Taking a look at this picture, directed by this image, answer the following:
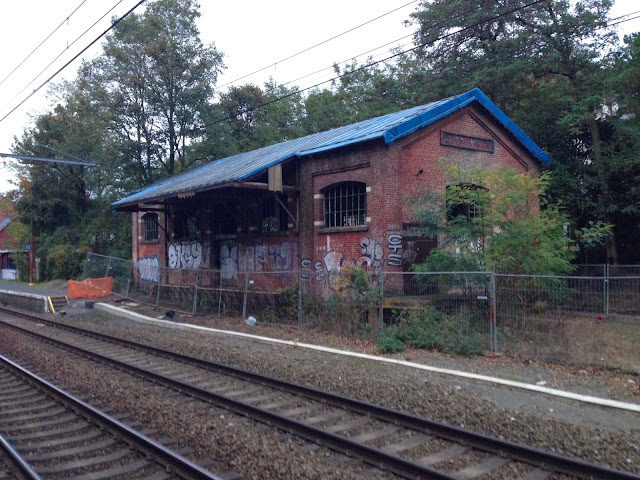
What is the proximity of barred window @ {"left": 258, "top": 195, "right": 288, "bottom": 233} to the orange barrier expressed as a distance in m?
8.30

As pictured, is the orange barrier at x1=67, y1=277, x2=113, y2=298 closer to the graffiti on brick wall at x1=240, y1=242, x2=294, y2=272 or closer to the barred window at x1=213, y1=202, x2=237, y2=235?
the barred window at x1=213, y1=202, x2=237, y2=235

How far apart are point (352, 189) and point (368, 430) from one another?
1204cm

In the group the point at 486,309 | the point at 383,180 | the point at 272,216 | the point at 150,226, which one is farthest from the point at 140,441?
the point at 150,226

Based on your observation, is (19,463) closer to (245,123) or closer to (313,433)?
(313,433)

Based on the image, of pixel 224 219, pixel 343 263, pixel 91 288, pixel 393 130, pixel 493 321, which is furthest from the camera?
pixel 91 288

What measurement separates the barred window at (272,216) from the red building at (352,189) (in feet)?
0.13

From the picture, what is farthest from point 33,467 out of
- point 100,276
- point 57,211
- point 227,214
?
point 57,211

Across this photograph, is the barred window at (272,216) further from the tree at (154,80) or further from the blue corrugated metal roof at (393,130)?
the tree at (154,80)

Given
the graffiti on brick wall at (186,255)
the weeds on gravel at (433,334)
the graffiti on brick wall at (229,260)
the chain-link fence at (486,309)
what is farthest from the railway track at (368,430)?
the graffiti on brick wall at (186,255)

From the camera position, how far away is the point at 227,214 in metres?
24.4

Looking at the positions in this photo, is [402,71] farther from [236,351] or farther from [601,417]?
[601,417]

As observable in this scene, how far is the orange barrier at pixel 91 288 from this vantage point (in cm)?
2494

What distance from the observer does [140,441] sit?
674cm

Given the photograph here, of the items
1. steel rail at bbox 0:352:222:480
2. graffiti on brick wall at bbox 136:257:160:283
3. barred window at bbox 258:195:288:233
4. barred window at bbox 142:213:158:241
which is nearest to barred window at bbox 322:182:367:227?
barred window at bbox 258:195:288:233
